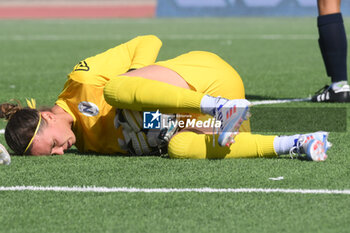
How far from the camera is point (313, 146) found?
4238 mm

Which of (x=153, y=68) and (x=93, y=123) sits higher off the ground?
(x=153, y=68)

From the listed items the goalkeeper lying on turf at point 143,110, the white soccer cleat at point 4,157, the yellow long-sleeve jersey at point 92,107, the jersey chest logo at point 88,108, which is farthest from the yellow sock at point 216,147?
the white soccer cleat at point 4,157

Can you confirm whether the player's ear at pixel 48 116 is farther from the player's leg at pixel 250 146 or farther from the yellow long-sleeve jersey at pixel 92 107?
the player's leg at pixel 250 146

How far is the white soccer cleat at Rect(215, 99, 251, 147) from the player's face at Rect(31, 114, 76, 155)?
1.03 m

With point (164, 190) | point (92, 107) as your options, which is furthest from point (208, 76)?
point (164, 190)

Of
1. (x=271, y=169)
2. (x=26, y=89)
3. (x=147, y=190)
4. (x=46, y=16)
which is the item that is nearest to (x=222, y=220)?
(x=147, y=190)

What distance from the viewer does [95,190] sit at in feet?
12.4

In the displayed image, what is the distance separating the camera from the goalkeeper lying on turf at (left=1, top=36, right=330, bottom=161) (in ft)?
14.0

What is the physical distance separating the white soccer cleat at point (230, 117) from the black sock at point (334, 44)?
9.67 ft

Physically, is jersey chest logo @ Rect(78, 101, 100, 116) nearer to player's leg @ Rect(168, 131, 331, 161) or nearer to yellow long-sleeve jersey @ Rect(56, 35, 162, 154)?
yellow long-sleeve jersey @ Rect(56, 35, 162, 154)

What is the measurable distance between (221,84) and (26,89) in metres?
3.77

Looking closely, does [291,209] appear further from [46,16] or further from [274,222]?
[46,16]

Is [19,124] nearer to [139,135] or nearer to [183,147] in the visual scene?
[139,135]

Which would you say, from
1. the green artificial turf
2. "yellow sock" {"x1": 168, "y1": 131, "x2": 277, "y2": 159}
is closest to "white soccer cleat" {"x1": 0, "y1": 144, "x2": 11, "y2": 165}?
the green artificial turf
